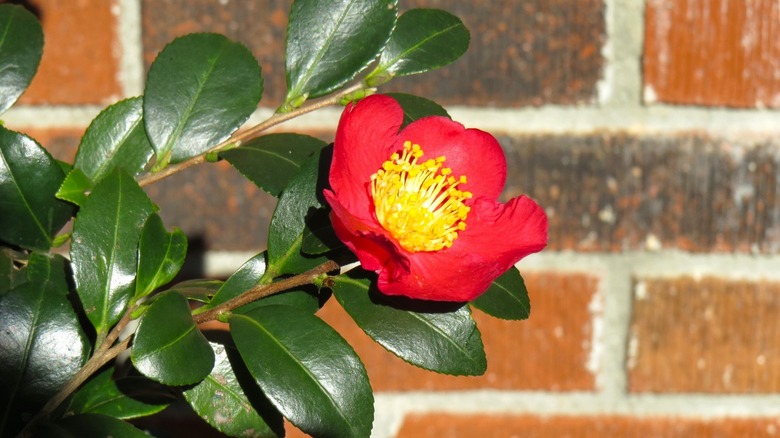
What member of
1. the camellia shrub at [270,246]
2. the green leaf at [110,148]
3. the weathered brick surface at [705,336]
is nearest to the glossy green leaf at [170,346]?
the camellia shrub at [270,246]

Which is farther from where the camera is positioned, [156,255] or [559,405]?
[559,405]

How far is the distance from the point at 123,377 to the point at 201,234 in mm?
381

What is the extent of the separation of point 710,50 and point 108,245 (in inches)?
23.1

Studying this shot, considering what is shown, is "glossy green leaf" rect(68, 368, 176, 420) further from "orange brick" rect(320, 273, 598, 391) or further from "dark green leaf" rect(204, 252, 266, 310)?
"orange brick" rect(320, 273, 598, 391)

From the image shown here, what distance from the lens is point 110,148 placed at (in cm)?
43

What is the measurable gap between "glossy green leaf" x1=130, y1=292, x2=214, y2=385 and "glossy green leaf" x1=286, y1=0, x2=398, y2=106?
0.12 meters

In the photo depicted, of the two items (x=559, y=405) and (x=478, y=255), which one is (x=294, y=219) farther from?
(x=559, y=405)

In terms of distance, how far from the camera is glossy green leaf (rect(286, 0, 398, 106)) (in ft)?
1.32

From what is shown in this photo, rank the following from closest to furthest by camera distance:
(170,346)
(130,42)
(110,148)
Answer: (170,346), (110,148), (130,42)

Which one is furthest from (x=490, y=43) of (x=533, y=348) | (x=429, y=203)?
(x=429, y=203)

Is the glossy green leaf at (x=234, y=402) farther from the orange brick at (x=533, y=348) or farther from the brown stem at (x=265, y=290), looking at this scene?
the orange brick at (x=533, y=348)

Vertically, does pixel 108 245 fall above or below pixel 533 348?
above

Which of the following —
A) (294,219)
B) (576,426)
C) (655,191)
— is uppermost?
(294,219)

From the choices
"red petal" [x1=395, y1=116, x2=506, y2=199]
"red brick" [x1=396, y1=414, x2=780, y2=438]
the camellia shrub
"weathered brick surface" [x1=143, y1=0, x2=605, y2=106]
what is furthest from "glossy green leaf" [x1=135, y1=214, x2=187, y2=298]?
"red brick" [x1=396, y1=414, x2=780, y2=438]
